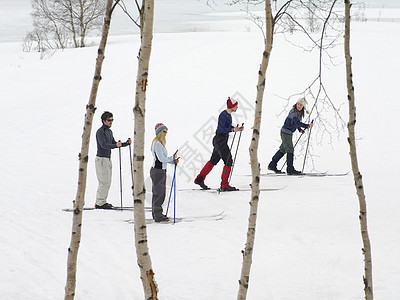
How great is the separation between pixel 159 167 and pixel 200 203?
1501 mm

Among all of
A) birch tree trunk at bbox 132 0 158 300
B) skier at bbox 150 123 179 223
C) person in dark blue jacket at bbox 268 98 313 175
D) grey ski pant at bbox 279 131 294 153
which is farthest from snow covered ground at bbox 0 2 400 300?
birch tree trunk at bbox 132 0 158 300

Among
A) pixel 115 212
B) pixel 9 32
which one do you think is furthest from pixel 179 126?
pixel 9 32

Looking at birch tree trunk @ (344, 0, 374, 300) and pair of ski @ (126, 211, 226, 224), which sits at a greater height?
birch tree trunk @ (344, 0, 374, 300)

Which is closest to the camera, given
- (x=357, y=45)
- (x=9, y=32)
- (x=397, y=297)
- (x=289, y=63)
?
(x=397, y=297)

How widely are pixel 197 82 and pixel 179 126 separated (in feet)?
19.1

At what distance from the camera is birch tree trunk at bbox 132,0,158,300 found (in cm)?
345

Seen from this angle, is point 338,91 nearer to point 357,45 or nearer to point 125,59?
point 357,45

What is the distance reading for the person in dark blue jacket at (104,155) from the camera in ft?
26.6

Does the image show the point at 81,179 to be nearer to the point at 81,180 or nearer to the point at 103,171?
the point at 81,180

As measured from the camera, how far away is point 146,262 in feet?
12.4

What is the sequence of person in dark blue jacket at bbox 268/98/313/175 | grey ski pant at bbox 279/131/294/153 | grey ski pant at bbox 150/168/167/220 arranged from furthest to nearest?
grey ski pant at bbox 279/131/294/153 < person in dark blue jacket at bbox 268/98/313/175 < grey ski pant at bbox 150/168/167/220

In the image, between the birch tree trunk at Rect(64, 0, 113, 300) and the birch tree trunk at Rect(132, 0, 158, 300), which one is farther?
the birch tree trunk at Rect(64, 0, 113, 300)

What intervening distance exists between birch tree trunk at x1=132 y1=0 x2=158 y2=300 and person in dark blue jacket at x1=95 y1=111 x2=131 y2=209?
4421 mm

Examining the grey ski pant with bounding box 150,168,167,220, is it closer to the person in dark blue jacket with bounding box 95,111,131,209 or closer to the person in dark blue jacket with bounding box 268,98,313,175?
the person in dark blue jacket with bounding box 95,111,131,209
